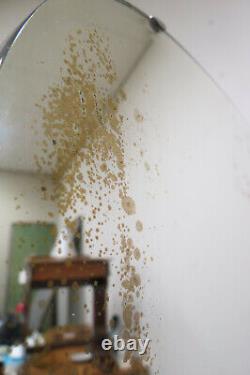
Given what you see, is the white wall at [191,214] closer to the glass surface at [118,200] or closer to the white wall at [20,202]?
the glass surface at [118,200]

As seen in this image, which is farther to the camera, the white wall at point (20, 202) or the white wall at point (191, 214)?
the white wall at point (191, 214)

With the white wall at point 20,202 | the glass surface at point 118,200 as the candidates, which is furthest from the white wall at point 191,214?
the white wall at point 20,202

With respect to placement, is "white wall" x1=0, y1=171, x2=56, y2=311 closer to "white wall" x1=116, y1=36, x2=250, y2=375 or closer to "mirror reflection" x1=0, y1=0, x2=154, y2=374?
"mirror reflection" x1=0, y1=0, x2=154, y2=374

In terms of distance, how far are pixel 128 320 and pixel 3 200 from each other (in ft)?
0.84

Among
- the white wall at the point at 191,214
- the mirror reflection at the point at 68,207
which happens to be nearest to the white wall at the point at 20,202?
the mirror reflection at the point at 68,207

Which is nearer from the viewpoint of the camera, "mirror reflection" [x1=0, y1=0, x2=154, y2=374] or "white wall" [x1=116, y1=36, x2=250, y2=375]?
"mirror reflection" [x1=0, y1=0, x2=154, y2=374]

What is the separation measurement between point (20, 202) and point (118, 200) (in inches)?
7.0

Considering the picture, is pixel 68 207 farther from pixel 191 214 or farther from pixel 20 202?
pixel 191 214

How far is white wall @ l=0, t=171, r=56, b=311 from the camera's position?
41cm

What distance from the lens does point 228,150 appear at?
2.46 feet

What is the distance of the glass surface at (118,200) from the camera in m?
0.40

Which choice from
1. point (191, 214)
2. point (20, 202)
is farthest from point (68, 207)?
point (191, 214)

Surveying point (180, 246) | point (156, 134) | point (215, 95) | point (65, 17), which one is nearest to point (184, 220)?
point (180, 246)

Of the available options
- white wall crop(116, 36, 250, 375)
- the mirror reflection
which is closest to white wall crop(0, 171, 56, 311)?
the mirror reflection
